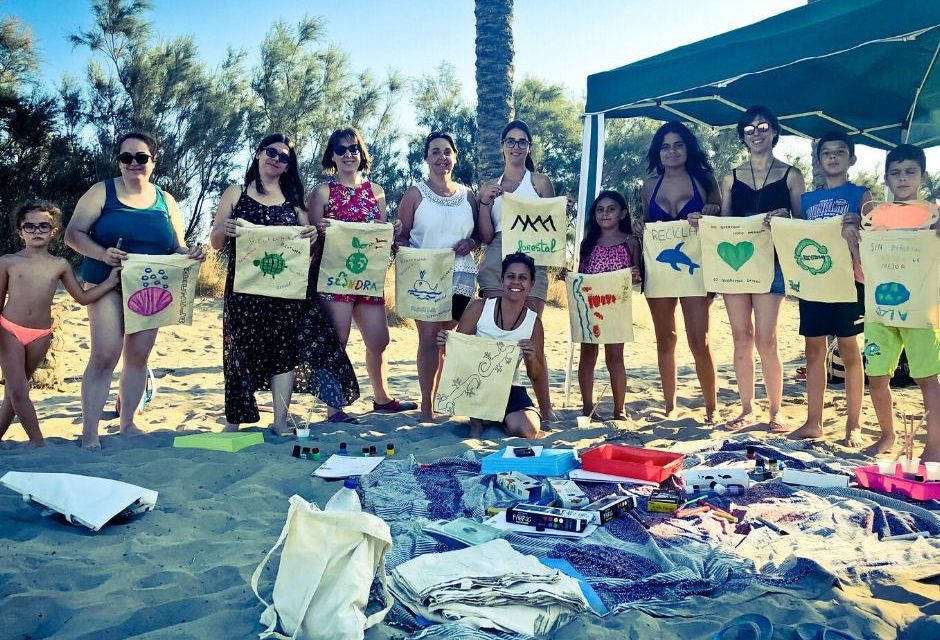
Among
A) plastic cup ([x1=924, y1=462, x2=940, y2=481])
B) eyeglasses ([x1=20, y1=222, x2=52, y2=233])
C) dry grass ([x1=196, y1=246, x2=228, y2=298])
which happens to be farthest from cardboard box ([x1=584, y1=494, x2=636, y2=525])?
dry grass ([x1=196, y1=246, x2=228, y2=298])

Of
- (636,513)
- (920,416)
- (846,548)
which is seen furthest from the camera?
(920,416)

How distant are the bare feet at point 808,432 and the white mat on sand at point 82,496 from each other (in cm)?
416

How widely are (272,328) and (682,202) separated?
10.5 ft

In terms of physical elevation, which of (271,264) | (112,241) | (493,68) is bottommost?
(271,264)

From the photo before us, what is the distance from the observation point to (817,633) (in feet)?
8.16

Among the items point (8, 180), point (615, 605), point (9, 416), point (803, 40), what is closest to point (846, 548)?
point (615, 605)

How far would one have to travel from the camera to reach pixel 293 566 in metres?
2.65

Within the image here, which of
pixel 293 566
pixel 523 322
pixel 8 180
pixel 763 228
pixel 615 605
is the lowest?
pixel 615 605

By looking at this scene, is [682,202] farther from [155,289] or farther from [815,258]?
[155,289]

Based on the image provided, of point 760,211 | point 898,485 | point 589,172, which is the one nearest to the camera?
point 898,485

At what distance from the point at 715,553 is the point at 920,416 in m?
4.19

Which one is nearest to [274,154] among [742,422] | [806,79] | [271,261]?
[271,261]

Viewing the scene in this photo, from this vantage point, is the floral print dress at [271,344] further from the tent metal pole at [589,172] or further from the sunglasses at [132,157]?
the tent metal pole at [589,172]

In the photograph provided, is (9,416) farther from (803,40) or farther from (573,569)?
(803,40)
